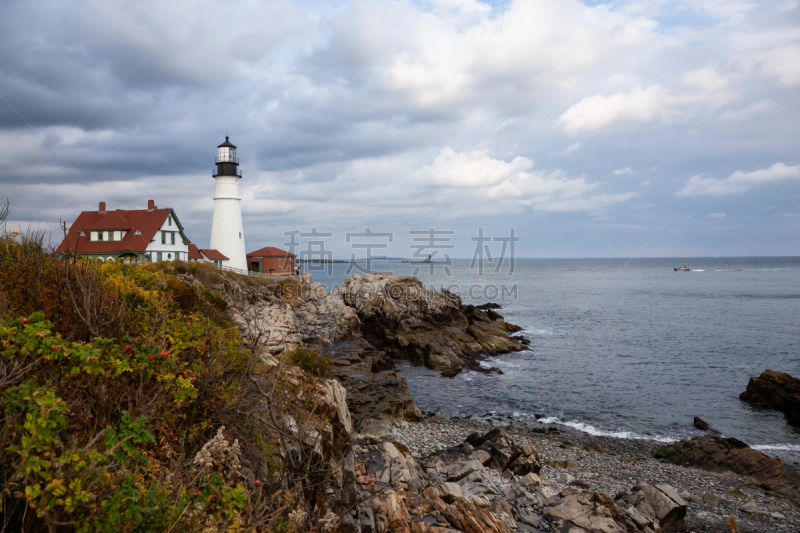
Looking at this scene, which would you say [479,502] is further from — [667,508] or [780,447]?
[780,447]

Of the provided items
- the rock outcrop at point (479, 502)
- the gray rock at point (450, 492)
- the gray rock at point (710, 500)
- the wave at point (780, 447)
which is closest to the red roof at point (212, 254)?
the rock outcrop at point (479, 502)

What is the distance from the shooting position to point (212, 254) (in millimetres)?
39156

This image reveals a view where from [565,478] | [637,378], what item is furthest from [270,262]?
[565,478]

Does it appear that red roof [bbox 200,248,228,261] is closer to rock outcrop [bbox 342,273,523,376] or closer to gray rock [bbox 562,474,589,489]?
rock outcrop [bbox 342,273,523,376]

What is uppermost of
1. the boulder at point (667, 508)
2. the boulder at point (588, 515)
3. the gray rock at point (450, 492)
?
the gray rock at point (450, 492)

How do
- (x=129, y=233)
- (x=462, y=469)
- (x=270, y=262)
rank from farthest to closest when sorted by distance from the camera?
(x=270, y=262), (x=129, y=233), (x=462, y=469)

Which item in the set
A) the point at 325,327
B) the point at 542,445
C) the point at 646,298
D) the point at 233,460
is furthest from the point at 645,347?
the point at 646,298

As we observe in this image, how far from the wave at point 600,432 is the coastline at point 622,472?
46 centimetres

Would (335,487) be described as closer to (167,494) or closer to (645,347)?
(167,494)

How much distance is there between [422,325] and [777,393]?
2168 centimetres

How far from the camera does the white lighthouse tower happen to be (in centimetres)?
3966

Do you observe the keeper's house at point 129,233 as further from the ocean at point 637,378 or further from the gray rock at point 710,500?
the gray rock at point 710,500

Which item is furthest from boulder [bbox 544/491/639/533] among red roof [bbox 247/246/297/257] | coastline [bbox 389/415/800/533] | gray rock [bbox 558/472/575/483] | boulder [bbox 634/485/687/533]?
red roof [bbox 247/246/297/257]

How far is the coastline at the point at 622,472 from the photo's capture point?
1109 centimetres
